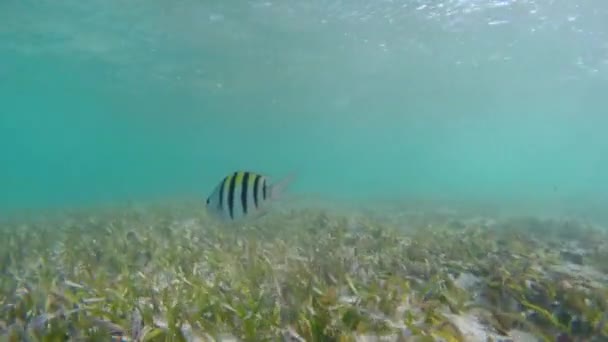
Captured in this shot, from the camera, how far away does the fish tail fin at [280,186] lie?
3368mm

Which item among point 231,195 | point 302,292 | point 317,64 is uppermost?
point 317,64

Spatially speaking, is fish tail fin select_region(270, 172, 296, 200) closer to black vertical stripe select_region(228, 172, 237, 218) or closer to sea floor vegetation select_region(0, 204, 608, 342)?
black vertical stripe select_region(228, 172, 237, 218)

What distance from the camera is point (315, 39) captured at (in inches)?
937

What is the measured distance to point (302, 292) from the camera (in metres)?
3.74

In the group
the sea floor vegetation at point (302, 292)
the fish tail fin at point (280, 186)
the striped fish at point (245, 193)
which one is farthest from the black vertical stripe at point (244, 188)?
the sea floor vegetation at point (302, 292)

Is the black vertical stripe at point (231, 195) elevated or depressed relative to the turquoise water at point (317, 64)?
depressed

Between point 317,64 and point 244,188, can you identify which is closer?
point 244,188

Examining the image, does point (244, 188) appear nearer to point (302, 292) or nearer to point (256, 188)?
point (256, 188)

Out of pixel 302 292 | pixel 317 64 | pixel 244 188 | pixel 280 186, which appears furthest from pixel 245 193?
pixel 317 64

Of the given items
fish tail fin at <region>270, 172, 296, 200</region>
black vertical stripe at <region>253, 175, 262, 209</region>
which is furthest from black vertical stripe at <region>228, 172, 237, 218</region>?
fish tail fin at <region>270, 172, 296, 200</region>

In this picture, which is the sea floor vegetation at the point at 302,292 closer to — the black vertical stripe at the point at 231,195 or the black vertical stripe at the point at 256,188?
the black vertical stripe at the point at 231,195

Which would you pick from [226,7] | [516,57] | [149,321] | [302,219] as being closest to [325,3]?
[226,7]

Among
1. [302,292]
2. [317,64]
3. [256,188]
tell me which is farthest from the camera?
[317,64]

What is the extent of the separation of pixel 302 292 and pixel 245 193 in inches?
42.7
